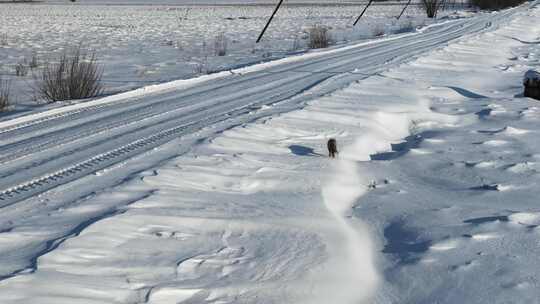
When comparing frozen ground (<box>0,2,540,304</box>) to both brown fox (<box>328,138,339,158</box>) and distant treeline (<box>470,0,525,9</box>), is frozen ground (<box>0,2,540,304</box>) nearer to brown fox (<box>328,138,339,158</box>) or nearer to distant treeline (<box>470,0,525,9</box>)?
brown fox (<box>328,138,339,158</box>)

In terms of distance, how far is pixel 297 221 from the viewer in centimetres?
525

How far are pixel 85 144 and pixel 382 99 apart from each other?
4.35 meters

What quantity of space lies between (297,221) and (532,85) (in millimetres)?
6330

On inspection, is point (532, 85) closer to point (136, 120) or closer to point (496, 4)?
point (136, 120)

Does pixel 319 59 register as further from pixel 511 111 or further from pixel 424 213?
pixel 424 213

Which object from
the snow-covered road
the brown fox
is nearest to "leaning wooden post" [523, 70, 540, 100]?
the snow-covered road

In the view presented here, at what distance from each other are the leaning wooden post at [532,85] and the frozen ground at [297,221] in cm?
176

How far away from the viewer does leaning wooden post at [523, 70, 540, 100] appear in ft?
34.0

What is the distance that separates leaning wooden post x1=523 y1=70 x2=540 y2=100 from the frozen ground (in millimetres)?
1759

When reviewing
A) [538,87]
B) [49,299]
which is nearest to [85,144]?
[49,299]

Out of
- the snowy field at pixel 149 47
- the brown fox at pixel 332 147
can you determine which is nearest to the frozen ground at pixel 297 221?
the brown fox at pixel 332 147

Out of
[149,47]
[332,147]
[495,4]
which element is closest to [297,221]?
[332,147]

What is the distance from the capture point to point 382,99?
1017 cm

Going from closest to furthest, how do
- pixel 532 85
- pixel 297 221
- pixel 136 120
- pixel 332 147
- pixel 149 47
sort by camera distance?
1. pixel 297 221
2. pixel 332 147
3. pixel 136 120
4. pixel 532 85
5. pixel 149 47
